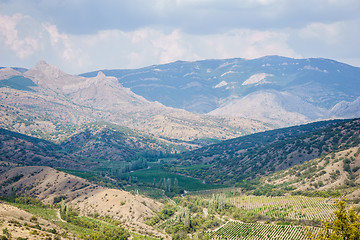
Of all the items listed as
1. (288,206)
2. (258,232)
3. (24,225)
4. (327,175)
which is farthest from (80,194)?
(327,175)

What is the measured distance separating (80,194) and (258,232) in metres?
82.5

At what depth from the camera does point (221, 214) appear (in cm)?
14812

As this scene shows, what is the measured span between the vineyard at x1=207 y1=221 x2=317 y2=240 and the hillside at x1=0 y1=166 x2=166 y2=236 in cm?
2326

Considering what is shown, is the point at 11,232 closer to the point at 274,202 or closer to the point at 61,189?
the point at 61,189

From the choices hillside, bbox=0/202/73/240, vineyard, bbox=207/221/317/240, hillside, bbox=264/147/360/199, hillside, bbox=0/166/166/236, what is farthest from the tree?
hillside, bbox=264/147/360/199

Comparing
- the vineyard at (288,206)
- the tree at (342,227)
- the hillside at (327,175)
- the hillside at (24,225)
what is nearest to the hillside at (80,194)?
the hillside at (24,225)

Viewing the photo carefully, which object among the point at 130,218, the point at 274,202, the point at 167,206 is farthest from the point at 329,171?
the point at 130,218

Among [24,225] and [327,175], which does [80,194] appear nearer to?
[24,225]

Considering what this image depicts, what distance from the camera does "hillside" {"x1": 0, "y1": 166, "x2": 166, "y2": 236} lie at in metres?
142

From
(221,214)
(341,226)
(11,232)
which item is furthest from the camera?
(221,214)

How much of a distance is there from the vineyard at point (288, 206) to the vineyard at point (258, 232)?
9.60 meters

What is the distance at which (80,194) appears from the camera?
165250mm

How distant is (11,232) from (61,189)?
8918cm

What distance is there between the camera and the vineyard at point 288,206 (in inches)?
5217
